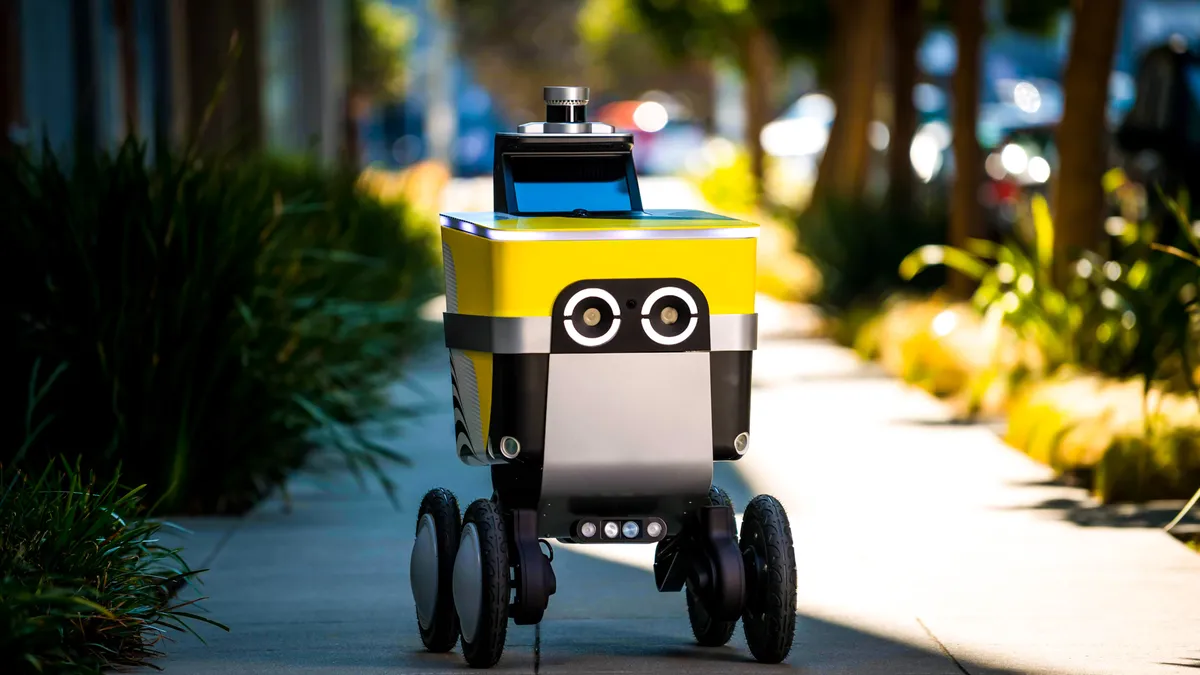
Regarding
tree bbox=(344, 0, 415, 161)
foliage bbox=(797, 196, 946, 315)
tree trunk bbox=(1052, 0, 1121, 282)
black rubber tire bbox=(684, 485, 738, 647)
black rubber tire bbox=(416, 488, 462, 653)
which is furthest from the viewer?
tree bbox=(344, 0, 415, 161)

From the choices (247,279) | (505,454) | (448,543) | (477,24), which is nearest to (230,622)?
(448,543)

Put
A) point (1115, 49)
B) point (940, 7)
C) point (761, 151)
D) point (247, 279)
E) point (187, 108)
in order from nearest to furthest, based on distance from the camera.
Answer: point (247, 279)
point (1115, 49)
point (187, 108)
point (940, 7)
point (761, 151)

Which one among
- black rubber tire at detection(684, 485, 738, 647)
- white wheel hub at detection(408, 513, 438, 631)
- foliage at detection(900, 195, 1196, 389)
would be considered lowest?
black rubber tire at detection(684, 485, 738, 647)

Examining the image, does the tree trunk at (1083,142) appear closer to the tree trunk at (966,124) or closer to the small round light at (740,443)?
the tree trunk at (966,124)

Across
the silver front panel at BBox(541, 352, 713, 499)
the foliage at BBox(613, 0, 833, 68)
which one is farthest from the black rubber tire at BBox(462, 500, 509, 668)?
the foliage at BBox(613, 0, 833, 68)

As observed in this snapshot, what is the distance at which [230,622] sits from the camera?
6.01 m

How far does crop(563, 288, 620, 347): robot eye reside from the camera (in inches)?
195

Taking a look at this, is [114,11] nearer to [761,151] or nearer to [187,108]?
[187,108]

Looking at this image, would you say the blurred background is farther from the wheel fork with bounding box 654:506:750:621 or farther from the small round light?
the small round light

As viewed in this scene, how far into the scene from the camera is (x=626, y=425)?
5.06 metres

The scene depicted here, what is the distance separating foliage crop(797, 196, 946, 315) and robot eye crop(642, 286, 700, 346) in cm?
1016

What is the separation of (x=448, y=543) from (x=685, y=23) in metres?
26.2

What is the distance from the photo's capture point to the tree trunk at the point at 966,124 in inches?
542

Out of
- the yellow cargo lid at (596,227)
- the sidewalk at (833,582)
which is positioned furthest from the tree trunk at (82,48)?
the yellow cargo lid at (596,227)
